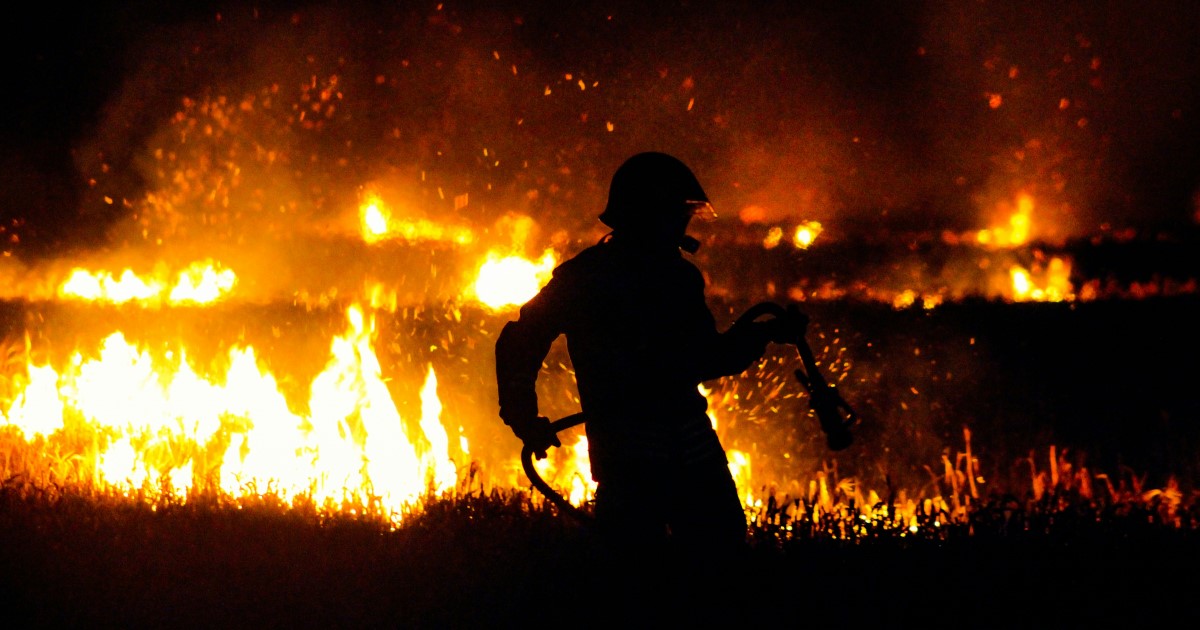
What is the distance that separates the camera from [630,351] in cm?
405

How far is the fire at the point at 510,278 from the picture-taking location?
38.0 ft

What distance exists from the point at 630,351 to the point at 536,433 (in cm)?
47

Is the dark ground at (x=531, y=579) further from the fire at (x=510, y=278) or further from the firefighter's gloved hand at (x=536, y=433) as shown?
the fire at (x=510, y=278)

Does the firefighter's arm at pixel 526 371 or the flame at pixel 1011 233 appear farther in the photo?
the flame at pixel 1011 233

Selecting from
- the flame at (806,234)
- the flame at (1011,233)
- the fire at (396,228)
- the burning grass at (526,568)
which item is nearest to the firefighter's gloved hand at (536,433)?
the burning grass at (526,568)

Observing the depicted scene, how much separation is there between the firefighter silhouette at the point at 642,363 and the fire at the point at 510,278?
7.33 metres

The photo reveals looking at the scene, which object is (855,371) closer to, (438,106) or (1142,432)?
(1142,432)

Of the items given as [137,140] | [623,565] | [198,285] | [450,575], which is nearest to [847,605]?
[623,565]

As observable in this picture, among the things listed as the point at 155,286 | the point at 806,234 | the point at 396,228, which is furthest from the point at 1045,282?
the point at 155,286

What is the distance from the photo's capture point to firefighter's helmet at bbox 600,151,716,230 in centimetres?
414

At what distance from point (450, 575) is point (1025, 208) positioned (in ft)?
49.4

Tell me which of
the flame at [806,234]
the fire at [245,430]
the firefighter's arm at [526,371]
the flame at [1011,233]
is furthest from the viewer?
the flame at [806,234]

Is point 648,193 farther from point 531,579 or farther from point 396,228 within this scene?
point 396,228

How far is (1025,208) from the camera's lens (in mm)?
17578
